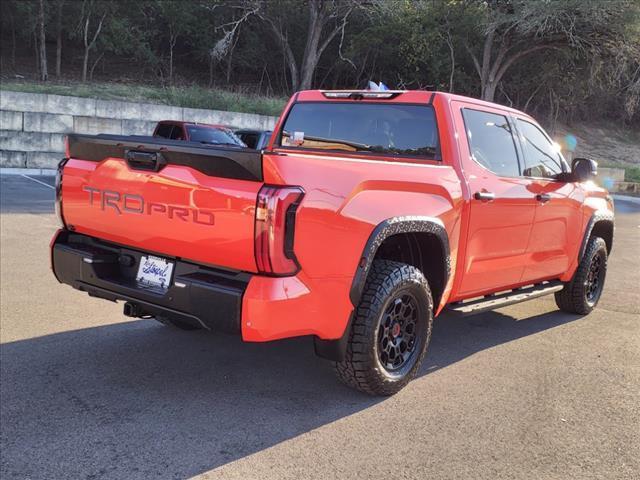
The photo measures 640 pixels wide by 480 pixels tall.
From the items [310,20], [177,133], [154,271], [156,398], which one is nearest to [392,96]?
[154,271]

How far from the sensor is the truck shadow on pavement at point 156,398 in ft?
9.60

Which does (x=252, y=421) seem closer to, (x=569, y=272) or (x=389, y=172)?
(x=389, y=172)

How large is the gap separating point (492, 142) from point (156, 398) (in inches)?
120

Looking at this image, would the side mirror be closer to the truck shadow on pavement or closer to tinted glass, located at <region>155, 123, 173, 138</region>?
the truck shadow on pavement

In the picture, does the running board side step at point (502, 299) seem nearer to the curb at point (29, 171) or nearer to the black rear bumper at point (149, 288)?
the black rear bumper at point (149, 288)

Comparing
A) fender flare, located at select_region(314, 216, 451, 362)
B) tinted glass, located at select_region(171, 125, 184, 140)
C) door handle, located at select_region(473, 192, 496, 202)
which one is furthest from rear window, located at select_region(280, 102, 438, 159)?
tinted glass, located at select_region(171, 125, 184, 140)

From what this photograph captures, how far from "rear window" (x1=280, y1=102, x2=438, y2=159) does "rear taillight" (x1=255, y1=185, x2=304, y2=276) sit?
1.65 metres

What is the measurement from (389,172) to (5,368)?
2.76 meters

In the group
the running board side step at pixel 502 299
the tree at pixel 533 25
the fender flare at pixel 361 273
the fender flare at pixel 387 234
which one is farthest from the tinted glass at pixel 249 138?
the tree at pixel 533 25

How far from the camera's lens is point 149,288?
3408mm

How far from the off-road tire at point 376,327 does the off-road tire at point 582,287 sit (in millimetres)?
2628

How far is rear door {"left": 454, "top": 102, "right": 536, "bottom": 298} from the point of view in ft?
14.0

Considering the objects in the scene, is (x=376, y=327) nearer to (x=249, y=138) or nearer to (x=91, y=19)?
(x=249, y=138)

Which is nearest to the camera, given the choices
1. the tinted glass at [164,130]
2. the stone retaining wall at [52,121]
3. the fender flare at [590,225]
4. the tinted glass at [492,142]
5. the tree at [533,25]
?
the tinted glass at [492,142]
